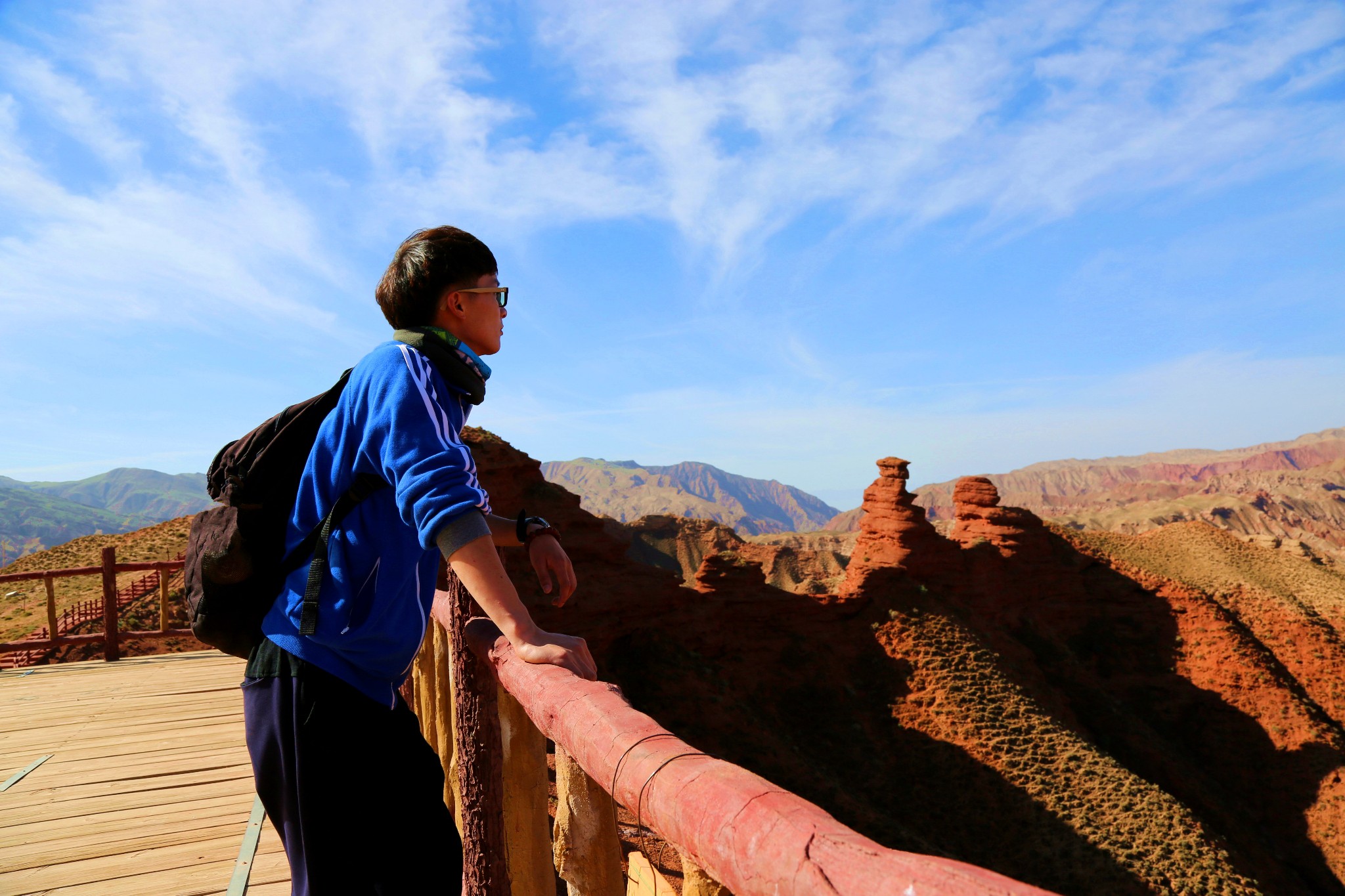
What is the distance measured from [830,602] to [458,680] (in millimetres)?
25875

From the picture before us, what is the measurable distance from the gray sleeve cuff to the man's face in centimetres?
54

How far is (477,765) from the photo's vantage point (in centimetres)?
225

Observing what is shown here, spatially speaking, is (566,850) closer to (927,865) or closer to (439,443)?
(439,443)

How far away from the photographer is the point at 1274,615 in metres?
38.3

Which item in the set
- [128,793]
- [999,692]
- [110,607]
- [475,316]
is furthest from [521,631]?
[999,692]

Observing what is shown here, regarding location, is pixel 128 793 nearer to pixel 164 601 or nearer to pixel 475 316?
pixel 475 316

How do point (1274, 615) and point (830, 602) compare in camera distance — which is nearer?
point (830, 602)

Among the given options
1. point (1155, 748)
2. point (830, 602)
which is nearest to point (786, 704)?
point (830, 602)

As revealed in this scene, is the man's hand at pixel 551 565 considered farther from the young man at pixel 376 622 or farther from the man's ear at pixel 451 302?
the man's ear at pixel 451 302

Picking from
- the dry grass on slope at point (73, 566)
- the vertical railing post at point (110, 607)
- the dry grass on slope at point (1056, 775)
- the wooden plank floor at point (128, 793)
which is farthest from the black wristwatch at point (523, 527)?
the dry grass on slope at point (73, 566)

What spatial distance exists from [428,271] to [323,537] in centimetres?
67

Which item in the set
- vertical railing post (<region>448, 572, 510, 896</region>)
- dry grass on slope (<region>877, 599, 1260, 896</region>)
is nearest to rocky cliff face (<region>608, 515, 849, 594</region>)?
dry grass on slope (<region>877, 599, 1260, 896</region>)

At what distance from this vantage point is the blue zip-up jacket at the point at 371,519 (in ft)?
4.95

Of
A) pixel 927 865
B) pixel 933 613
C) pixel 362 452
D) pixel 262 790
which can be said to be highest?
pixel 362 452
